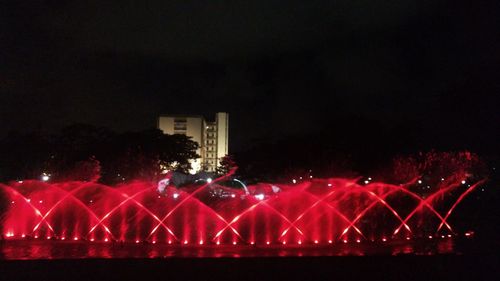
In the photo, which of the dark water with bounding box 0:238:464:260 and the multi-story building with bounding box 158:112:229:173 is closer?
the dark water with bounding box 0:238:464:260

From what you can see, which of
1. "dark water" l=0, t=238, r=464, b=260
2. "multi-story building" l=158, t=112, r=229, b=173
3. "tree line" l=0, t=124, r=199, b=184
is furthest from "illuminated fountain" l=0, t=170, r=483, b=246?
"multi-story building" l=158, t=112, r=229, b=173

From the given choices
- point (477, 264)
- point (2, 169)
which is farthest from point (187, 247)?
point (2, 169)

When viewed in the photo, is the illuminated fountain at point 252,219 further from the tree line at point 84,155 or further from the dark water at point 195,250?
the tree line at point 84,155

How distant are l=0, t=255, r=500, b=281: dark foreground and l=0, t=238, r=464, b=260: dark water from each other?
1.38 meters

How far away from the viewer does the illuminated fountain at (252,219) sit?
1712cm

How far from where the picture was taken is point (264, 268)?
10.5 metres

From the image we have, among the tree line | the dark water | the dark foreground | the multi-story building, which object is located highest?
the multi-story building

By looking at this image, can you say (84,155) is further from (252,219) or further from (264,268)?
(264,268)

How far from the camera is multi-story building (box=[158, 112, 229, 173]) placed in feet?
379

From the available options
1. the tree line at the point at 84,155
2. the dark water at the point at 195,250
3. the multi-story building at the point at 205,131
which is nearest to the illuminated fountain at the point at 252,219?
the dark water at the point at 195,250

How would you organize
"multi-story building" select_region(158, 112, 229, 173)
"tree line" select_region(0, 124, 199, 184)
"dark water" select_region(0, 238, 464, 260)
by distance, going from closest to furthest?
"dark water" select_region(0, 238, 464, 260)
"tree line" select_region(0, 124, 199, 184)
"multi-story building" select_region(158, 112, 229, 173)

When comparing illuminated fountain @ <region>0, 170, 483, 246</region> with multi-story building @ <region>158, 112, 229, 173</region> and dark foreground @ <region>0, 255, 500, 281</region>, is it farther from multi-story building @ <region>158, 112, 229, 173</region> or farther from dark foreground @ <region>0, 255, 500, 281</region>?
multi-story building @ <region>158, 112, 229, 173</region>

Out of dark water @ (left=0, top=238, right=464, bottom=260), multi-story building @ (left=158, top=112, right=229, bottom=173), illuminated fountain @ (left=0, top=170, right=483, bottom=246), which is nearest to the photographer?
dark water @ (left=0, top=238, right=464, bottom=260)

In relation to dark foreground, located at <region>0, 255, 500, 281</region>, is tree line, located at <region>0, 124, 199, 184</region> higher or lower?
higher
